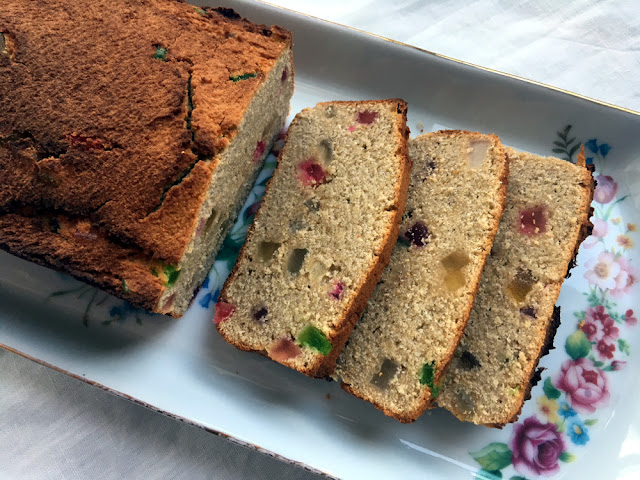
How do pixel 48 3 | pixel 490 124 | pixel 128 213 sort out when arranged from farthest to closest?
pixel 490 124
pixel 48 3
pixel 128 213

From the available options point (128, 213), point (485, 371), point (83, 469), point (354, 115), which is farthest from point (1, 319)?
point (485, 371)

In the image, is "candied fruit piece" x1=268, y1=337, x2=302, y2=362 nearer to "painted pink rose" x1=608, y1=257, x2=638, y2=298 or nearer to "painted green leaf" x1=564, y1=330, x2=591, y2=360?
"painted green leaf" x1=564, y1=330, x2=591, y2=360

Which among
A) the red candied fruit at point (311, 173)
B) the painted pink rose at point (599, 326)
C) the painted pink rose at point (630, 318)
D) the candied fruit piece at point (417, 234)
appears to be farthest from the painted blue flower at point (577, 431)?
the red candied fruit at point (311, 173)

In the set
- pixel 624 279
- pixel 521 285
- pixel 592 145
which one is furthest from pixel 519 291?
pixel 592 145

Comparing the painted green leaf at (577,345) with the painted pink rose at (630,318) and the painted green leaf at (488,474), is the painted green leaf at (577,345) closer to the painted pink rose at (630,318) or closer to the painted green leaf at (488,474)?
the painted pink rose at (630,318)

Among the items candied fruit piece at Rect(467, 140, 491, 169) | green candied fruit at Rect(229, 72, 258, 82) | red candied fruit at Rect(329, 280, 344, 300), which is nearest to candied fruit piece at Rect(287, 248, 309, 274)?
red candied fruit at Rect(329, 280, 344, 300)

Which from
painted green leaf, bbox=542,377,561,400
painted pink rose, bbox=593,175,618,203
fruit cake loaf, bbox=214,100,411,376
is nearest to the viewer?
fruit cake loaf, bbox=214,100,411,376

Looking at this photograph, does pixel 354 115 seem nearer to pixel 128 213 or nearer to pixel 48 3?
pixel 128 213
